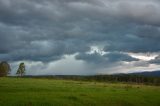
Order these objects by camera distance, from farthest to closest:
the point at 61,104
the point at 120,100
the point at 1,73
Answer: the point at 1,73 < the point at 120,100 < the point at 61,104

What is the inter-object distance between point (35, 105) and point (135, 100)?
54.7ft

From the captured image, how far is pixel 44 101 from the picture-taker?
41281 mm

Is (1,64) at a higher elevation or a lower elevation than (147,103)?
higher

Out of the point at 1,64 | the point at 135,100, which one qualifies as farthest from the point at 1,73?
the point at 135,100

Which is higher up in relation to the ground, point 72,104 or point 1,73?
point 1,73

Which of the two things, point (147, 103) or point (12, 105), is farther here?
point (147, 103)

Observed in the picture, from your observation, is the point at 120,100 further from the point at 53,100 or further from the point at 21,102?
the point at 21,102

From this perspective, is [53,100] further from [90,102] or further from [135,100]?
[135,100]

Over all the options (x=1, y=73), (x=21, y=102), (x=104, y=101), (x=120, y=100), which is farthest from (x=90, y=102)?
(x=1, y=73)

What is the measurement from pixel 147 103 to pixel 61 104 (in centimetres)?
1402

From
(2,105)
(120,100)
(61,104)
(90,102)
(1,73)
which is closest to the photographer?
(2,105)

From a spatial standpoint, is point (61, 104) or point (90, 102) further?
point (90, 102)

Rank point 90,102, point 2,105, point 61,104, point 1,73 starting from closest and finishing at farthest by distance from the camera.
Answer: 1. point 2,105
2. point 61,104
3. point 90,102
4. point 1,73

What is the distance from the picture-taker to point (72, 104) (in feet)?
137
